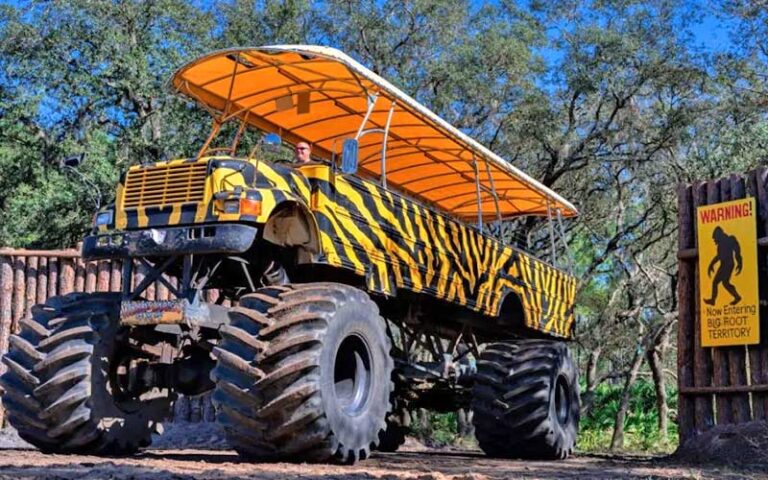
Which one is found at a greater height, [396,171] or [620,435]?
[396,171]

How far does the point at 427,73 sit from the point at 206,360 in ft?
42.2

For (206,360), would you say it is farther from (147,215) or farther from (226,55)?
(226,55)

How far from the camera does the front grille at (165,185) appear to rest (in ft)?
27.4

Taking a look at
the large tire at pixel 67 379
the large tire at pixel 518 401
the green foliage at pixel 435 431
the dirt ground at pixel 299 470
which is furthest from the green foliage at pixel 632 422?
the large tire at pixel 67 379

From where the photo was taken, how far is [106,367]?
8508 mm

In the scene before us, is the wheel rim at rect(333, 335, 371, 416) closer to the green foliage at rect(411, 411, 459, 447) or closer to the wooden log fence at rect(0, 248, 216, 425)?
the wooden log fence at rect(0, 248, 216, 425)

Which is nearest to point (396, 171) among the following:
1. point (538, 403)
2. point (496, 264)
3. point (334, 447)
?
point (496, 264)

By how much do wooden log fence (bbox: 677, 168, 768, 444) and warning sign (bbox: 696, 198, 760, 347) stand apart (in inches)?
3.7

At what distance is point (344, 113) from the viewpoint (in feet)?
35.6

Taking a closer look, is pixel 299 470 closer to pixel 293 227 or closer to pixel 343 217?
pixel 293 227

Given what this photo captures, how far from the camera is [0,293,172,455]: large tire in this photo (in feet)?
27.1

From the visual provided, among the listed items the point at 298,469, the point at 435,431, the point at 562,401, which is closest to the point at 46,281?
the point at 562,401

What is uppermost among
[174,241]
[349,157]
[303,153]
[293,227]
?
[303,153]

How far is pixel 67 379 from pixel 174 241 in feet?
4.50
